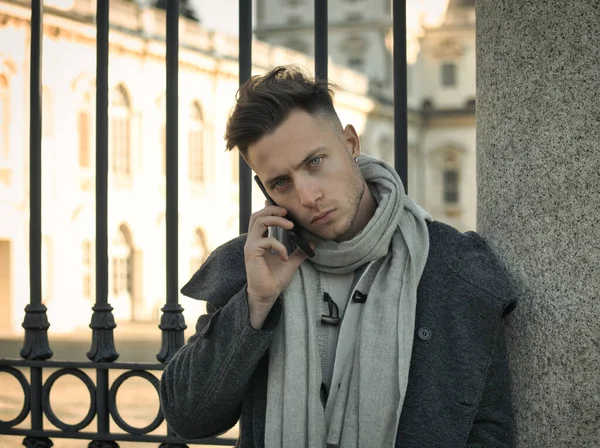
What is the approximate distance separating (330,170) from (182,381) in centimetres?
58

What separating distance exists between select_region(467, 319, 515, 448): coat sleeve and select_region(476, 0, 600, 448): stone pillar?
54 millimetres

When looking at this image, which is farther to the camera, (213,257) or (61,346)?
(61,346)

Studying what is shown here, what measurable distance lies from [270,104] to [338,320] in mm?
500

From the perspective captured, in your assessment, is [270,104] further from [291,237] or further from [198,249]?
[198,249]

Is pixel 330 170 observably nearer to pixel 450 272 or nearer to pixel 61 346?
pixel 450 272

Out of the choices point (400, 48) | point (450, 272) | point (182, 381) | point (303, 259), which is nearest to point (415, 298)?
point (450, 272)

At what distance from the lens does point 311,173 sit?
2.04 meters

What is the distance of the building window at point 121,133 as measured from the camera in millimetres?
23359

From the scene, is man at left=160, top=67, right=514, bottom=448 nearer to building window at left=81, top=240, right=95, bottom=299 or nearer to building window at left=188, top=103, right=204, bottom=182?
building window at left=81, top=240, right=95, bottom=299

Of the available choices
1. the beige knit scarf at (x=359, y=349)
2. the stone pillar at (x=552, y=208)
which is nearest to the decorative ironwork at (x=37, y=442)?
the beige knit scarf at (x=359, y=349)

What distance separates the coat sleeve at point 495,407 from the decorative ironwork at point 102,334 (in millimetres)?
1331

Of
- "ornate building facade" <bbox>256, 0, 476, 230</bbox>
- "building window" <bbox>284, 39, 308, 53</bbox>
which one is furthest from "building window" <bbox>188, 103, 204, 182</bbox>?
"building window" <bbox>284, 39, 308, 53</bbox>

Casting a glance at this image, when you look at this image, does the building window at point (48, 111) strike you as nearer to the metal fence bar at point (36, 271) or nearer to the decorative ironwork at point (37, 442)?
the metal fence bar at point (36, 271)

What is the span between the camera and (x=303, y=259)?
6.89ft
